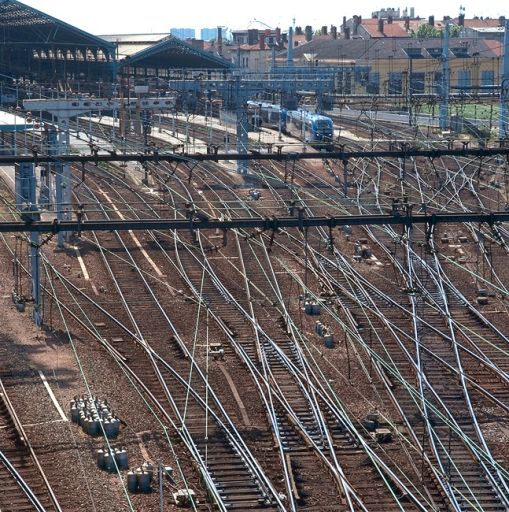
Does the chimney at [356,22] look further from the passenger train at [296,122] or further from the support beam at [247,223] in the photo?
the support beam at [247,223]

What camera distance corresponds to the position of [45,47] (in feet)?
118

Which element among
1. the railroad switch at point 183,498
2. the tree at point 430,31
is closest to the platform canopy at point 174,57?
the tree at point 430,31

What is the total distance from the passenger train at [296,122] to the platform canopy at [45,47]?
4.42 m

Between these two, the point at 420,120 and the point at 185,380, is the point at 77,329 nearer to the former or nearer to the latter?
the point at 185,380

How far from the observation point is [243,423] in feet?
35.2

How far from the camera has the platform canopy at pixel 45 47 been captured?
31703 mm

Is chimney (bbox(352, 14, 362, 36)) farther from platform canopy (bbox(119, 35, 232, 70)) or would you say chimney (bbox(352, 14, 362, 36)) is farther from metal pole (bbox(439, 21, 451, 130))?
metal pole (bbox(439, 21, 451, 130))

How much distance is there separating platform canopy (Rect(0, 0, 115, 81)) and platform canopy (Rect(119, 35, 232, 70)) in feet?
2.81

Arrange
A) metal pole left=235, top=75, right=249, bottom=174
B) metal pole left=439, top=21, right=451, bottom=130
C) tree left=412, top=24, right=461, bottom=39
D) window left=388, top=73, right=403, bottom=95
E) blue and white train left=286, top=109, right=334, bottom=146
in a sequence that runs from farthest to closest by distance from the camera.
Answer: tree left=412, top=24, right=461, bottom=39 → window left=388, top=73, right=403, bottom=95 → blue and white train left=286, top=109, right=334, bottom=146 → metal pole left=439, top=21, right=451, bottom=130 → metal pole left=235, top=75, right=249, bottom=174

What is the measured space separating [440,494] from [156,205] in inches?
518

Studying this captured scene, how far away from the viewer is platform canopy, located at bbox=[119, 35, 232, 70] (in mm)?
33469

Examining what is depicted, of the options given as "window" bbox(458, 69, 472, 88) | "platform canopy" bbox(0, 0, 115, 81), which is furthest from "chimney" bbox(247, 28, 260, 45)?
"platform canopy" bbox(0, 0, 115, 81)

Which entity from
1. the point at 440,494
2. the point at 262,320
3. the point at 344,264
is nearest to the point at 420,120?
the point at 344,264

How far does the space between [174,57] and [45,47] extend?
377cm
